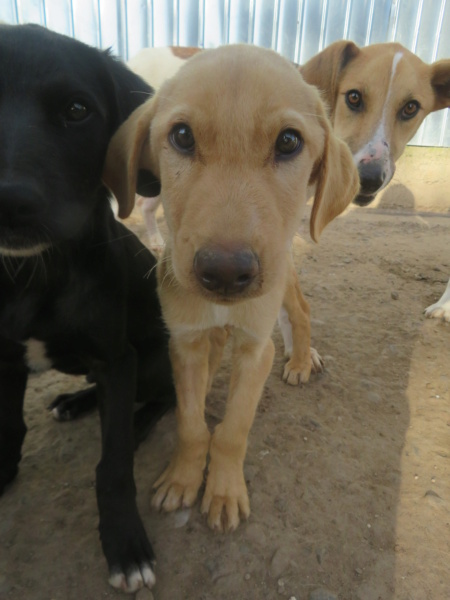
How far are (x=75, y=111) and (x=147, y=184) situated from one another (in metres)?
0.49

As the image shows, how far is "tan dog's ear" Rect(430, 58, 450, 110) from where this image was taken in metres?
3.74

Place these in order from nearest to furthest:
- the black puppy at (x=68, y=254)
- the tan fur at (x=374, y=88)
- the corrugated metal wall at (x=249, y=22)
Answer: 1. the black puppy at (x=68, y=254)
2. the tan fur at (x=374, y=88)
3. the corrugated metal wall at (x=249, y=22)

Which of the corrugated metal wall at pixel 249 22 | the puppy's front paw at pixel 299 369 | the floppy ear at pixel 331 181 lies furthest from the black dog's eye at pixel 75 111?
the corrugated metal wall at pixel 249 22

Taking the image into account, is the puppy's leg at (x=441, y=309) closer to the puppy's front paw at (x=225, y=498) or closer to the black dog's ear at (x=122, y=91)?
the puppy's front paw at (x=225, y=498)

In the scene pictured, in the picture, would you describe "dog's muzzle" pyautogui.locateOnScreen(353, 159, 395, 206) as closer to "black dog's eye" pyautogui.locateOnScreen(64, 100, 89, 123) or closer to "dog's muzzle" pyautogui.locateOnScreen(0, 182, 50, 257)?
"black dog's eye" pyautogui.locateOnScreen(64, 100, 89, 123)

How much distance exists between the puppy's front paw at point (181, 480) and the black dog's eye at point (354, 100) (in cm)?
267

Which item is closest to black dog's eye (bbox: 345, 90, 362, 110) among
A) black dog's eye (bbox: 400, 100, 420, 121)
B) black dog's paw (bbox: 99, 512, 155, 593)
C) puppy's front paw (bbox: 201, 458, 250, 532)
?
black dog's eye (bbox: 400, 100, 420, 121)

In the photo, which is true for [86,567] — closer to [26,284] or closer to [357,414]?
[26,284]

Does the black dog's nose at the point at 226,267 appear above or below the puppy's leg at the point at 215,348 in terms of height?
above

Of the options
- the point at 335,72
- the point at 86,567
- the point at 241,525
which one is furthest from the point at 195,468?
the point at 335,72

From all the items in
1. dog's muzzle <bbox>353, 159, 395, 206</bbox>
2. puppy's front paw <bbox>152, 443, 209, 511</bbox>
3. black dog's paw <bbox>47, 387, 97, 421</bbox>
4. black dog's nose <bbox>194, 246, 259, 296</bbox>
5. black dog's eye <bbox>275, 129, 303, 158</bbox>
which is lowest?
black dog's paw <bbox>47, 387, 97, 421</bbox>

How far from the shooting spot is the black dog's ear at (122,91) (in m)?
2.12

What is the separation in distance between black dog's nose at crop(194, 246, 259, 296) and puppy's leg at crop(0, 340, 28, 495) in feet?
3.54

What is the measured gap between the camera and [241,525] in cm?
210
